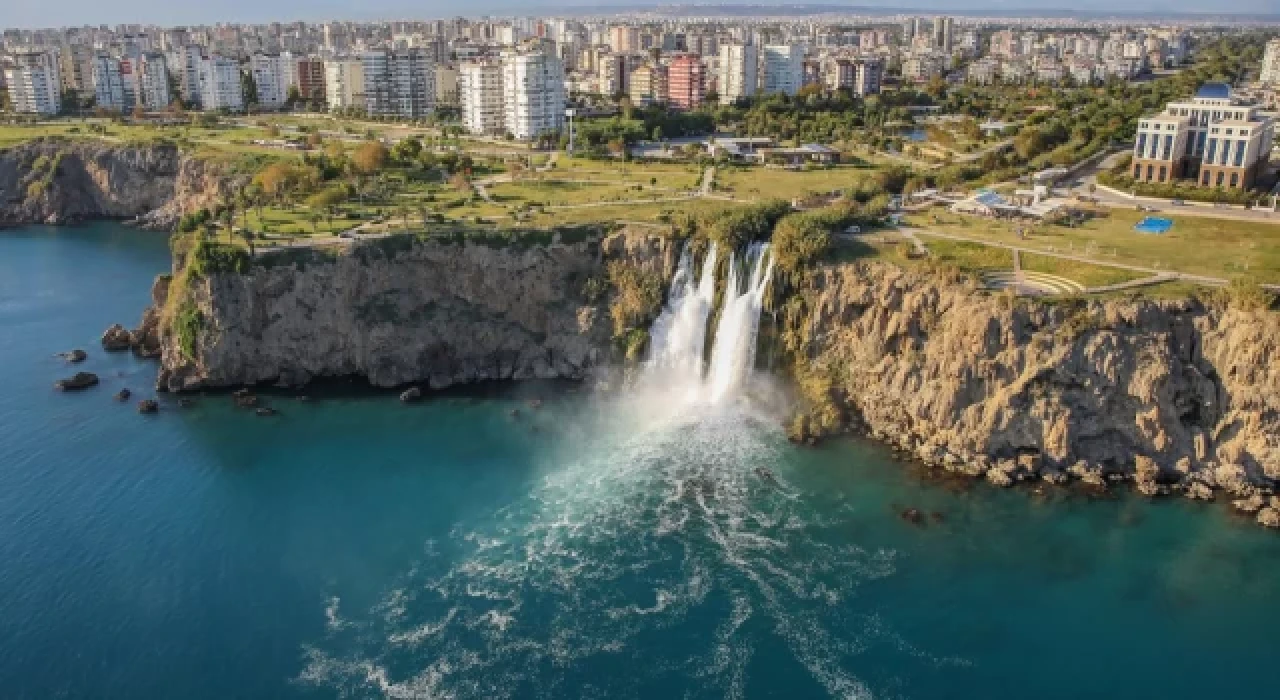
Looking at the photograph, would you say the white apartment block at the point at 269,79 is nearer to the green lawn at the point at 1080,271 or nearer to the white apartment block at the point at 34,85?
the white apartment block at the point at 34,85

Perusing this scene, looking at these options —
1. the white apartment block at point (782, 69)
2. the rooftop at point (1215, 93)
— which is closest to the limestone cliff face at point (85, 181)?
the white apartment block at point (782, 69)

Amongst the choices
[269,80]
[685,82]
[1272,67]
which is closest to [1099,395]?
[685,82]

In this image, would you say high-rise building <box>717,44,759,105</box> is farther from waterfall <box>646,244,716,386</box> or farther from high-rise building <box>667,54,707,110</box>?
waterfall <box>646,244,716,386</box>

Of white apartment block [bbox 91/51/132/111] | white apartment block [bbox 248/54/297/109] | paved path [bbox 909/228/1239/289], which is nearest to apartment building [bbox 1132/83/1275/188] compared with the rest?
paved path [bbox 909/228/1239/289]

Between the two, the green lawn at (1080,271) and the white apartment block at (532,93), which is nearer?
the green lawn at (1080,271)

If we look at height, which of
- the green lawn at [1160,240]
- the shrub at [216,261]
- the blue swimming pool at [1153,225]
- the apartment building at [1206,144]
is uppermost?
the apartment building at [1206,144]
